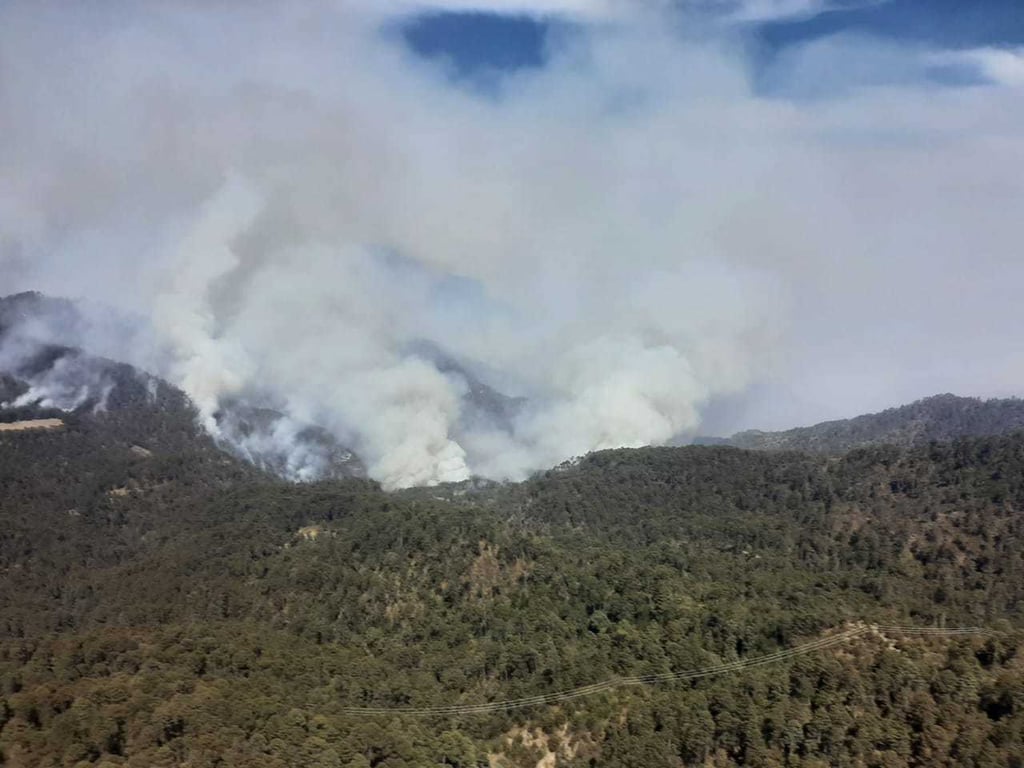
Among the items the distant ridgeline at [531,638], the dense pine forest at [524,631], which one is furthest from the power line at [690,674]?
the dense pine forest at [524,631]

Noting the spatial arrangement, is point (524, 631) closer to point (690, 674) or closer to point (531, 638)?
point (531, 638)

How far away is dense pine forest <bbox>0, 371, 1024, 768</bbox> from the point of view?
2672 inches

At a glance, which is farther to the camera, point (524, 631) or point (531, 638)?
point (524, 631)

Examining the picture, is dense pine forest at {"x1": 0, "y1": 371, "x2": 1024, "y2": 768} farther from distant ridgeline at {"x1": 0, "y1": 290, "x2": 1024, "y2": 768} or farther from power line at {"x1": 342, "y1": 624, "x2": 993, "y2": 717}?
power line at {"x1": 342, "y1": 624, "x2": 993, "y2": 717}

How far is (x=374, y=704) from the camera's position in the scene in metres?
80.9

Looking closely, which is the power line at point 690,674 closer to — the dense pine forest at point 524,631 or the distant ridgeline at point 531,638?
the distant ridgeline at point 531,638

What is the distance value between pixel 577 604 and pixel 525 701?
22.3 meters

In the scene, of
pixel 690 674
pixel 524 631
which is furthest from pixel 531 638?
pixel 690 674

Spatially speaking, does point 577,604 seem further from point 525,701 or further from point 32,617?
point 32,617

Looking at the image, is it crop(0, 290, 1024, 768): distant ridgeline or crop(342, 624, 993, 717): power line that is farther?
crop(342, 624, 993, 717): power line

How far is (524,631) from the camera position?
324 ft

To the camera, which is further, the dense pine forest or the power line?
the power line

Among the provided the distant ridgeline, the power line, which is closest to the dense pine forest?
the distant ridgeline

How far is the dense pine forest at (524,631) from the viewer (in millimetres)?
67875
